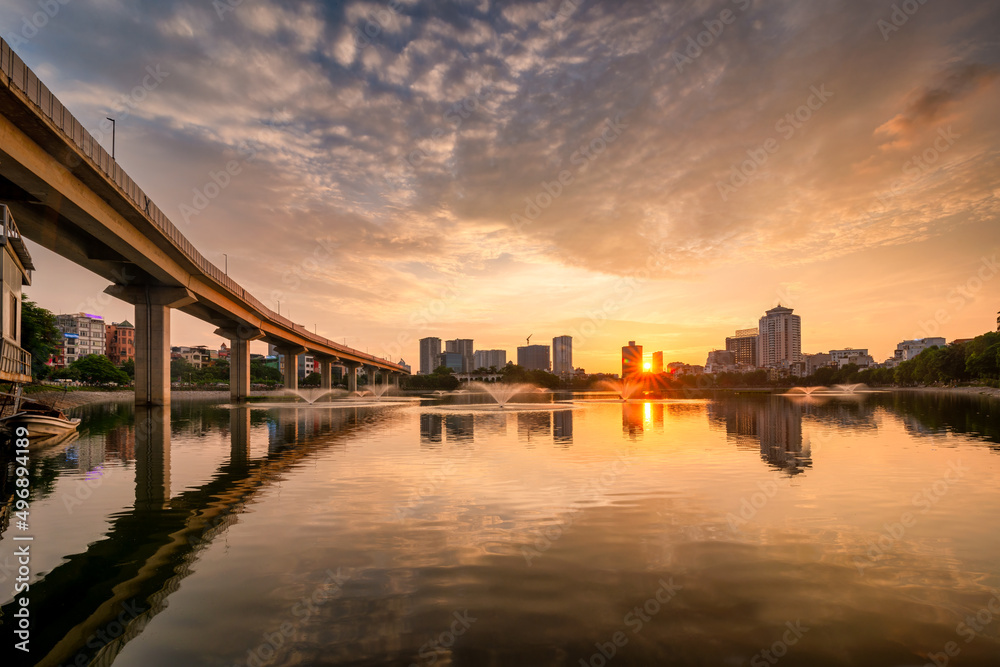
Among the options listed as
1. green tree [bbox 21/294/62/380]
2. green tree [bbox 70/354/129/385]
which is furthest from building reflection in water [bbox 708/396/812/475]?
green tree [bbox 70/354/129/385]

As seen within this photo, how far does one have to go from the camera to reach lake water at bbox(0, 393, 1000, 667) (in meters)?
6.82

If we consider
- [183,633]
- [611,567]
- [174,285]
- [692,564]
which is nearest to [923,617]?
[692,564]

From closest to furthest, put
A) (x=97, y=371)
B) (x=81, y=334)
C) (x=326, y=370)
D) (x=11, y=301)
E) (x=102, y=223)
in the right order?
(x=11, y=301)
(x=102, y=223)
(x=97, y=371)
(x=326, y=370)
(x=81, y=334)

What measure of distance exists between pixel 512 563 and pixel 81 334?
233 meters

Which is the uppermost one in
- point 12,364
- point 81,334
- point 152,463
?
point 81,334

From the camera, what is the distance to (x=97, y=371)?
132 meters

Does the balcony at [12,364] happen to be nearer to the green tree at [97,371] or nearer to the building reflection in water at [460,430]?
the building reflection in water at [460,430]

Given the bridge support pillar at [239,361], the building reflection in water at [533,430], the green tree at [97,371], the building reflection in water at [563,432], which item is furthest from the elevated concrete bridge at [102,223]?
the green tree at [97,371]

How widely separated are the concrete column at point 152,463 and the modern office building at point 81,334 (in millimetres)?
181816

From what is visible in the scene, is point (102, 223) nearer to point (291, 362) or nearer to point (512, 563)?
point (512, 563)

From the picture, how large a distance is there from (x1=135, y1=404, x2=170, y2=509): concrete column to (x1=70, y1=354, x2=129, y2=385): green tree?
374ft

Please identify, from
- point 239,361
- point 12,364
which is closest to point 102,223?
point 12,364

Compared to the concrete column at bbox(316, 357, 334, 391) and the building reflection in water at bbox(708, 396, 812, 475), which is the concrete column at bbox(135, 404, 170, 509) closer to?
the building reflection in water at bbox(708, 396, 812, 475)

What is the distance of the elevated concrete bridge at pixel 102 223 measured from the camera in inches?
1049
